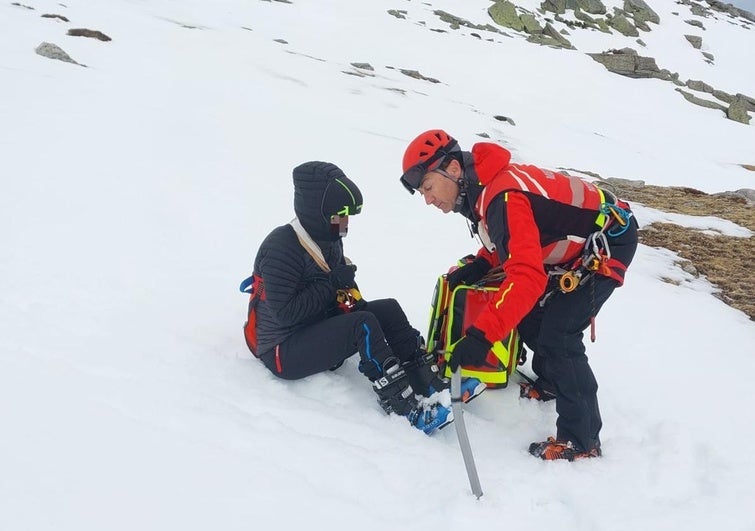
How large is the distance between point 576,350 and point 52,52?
43.4 ft

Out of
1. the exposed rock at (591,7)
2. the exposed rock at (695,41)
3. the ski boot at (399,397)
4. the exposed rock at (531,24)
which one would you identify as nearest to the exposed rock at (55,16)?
the ski boot at (399,397)

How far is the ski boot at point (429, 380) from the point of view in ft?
12.1

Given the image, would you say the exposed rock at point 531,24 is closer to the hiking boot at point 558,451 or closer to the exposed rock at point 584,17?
the exposed rock at point 584,17

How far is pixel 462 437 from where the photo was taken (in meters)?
3.24

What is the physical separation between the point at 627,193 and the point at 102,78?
39.0ft

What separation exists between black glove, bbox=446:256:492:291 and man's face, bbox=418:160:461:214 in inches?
31.4

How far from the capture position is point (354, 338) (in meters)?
3.75

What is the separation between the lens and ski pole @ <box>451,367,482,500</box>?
3107 millimetres

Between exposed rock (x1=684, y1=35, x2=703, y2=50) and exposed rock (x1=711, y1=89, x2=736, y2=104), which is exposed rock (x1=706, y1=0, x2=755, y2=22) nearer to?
exposed rock (x1=684, y1=35, x2=703, y2=50)

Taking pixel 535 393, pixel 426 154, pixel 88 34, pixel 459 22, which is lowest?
pixel 88 34

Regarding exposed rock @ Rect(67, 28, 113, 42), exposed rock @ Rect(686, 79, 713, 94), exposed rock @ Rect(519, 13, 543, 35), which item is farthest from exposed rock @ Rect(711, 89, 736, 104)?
exposed rock @ Rect(67, 28, 113, 42)

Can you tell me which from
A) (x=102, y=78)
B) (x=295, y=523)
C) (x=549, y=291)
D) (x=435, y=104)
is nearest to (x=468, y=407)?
(x=549, y=291)

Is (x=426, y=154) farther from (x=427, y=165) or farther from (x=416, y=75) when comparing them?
(x=416, y=75)

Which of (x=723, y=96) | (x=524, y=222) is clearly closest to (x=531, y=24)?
(x=723, y=96)
